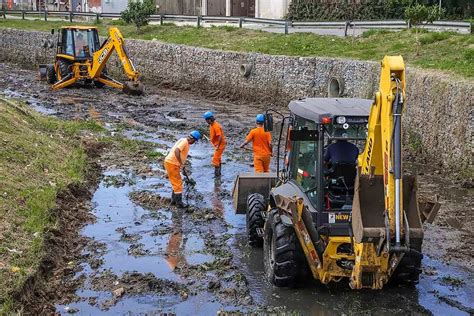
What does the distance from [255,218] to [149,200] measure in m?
3.85

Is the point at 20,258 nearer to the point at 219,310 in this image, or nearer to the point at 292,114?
the point at 219,310

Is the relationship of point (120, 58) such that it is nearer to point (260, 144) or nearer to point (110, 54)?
point (110, 54)

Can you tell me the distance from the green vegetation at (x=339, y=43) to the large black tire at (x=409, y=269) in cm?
963

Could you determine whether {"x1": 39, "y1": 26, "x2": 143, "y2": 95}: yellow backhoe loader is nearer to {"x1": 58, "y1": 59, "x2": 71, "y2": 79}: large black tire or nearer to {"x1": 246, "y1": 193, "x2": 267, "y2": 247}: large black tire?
{"x1": 58, "y1": 59, "x2": 71, "y2": 79}: large black tire

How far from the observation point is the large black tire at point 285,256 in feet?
29.5

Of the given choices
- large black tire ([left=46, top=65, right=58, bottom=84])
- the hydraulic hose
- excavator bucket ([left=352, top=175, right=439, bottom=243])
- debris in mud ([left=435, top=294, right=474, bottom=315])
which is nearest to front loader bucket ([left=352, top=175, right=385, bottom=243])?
excavator bucket ([left=352, top=175, right=439, bottom=243])

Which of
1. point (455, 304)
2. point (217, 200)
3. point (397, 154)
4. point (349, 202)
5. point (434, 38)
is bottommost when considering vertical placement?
point (217, 200)

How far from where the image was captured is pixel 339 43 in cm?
2858

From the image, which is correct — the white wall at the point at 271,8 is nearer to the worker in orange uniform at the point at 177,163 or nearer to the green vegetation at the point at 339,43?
the green vegetation at the point at 339,43

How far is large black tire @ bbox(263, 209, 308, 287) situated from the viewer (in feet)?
29.5

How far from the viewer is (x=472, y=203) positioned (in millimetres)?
14359

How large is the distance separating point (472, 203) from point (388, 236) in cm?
758

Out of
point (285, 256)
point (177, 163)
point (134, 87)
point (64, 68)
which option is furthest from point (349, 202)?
point (64, 68)

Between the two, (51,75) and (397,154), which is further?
(51,75)
